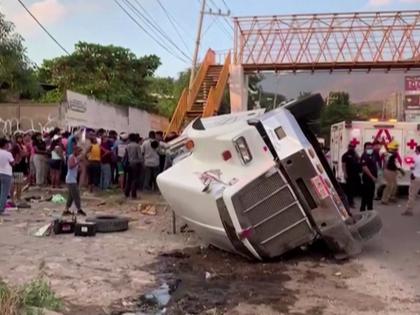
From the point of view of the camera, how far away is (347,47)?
29.8m

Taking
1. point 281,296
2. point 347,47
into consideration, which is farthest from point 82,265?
point 347,47

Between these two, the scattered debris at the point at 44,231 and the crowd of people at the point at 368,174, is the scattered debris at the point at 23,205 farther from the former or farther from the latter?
the crowd of people at the point at 368,174

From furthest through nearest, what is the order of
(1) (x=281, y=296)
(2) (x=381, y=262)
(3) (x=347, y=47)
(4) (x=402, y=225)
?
(3) (x=347, y=47), (4) (x=402, y=225), (2) (x=381, y=262), (1) (x=281, y=296)

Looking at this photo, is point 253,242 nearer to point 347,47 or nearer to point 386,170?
point 386,170

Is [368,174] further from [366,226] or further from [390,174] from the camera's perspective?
[366,226]

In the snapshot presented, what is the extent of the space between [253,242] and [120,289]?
191cm

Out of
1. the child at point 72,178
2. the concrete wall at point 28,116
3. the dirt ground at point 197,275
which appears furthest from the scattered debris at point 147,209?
the concrete wall at point 28,116

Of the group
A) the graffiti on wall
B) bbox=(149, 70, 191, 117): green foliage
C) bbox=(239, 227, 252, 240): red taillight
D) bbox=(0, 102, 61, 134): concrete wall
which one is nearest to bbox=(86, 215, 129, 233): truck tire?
bbox=(239, 227, 252, 240): red taillight

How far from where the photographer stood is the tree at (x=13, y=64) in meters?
18.0

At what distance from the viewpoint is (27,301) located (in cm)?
543

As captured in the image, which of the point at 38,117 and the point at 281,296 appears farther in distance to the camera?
the point at 38,117

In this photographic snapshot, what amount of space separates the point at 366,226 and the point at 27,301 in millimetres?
5490

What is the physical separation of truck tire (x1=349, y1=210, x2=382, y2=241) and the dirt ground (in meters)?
0.35

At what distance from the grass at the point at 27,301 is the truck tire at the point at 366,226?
14.8 feet
